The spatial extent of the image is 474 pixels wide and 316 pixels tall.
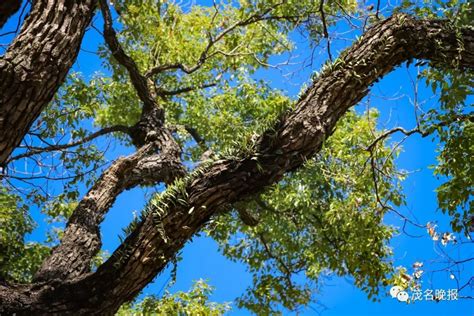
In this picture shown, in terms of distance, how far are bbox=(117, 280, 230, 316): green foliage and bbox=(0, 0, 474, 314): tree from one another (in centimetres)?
87

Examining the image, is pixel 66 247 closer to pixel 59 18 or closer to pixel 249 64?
pixel 59 18

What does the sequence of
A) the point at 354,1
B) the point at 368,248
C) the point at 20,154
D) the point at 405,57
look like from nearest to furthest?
the point at 405,57
the point at 20,154
the point at 368,248
the point at 354,1

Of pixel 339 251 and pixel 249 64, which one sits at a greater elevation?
pixel 249 64

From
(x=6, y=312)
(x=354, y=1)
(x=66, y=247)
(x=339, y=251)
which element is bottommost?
(x=6, y=312)

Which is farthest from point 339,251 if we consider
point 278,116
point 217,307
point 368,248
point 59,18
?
point 59,18

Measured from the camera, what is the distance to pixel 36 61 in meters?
2.29

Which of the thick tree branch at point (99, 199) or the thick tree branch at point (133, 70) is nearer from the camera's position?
the thick tree branch at point (99, 199)

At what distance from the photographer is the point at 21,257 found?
647cm

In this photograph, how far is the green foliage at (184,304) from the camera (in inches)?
212

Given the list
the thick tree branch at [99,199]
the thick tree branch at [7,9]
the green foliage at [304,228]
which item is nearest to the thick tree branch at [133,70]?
the thick tree branch at [99,199]

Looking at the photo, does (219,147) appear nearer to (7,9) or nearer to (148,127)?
(148,127)

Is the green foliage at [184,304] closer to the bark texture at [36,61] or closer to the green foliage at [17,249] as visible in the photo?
the green foliage at [17,249]

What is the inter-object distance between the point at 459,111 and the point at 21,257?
4.91 m

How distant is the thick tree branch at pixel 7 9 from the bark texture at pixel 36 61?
16 mm
